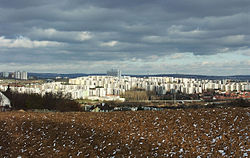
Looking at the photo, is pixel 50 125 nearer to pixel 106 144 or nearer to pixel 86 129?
pixel 86 129

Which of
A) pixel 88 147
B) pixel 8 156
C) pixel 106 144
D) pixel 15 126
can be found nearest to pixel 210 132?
pixel 106 144

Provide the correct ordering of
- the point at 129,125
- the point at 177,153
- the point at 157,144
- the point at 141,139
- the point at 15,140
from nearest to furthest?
the point at 177,153 → the point at 157,144 → the point at 141,139 → the point at 129,125 → the point at 15,140

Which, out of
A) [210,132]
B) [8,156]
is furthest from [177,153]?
[8,156]

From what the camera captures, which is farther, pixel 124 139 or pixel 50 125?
pixel 50 125

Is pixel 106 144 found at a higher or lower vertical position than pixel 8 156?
higher

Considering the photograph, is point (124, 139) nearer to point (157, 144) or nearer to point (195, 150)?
point (157, 144)

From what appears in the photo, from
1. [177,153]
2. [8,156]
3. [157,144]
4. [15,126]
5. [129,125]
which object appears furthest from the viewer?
[15,126]
